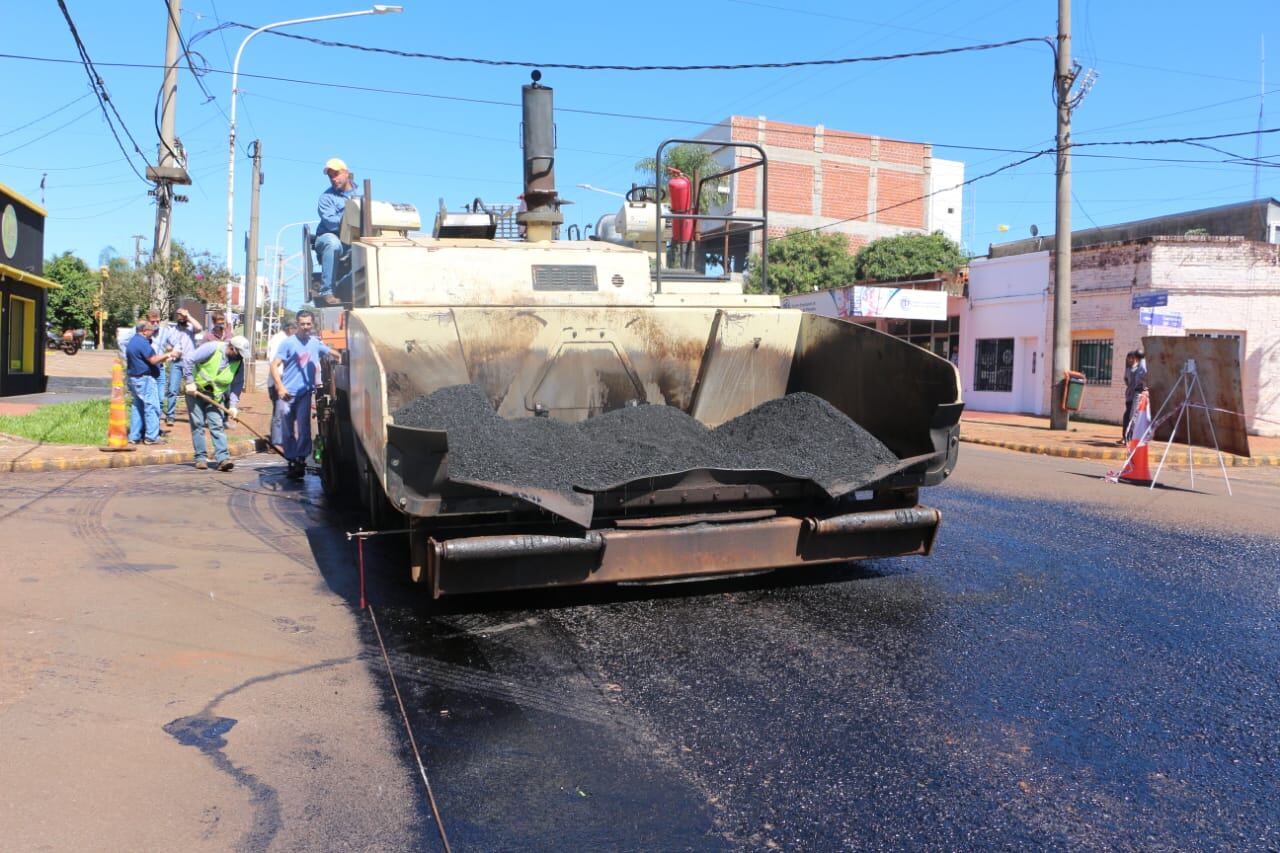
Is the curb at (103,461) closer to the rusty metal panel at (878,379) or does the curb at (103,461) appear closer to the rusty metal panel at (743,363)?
the rusty metal panel at (743,363)

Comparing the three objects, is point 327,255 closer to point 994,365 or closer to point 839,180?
point 994,365

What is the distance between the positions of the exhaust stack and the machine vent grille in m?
1.57

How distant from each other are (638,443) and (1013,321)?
2112 centimetres

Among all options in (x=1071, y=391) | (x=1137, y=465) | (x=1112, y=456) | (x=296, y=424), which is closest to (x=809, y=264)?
(x=1071, y=391)

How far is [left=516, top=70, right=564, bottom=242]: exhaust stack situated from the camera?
8.24 meters

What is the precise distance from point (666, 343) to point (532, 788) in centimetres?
376

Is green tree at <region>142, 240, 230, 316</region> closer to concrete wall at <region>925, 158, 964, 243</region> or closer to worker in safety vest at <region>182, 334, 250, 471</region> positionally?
worker in safety vest at <region>182, 334, 250, 471</region>

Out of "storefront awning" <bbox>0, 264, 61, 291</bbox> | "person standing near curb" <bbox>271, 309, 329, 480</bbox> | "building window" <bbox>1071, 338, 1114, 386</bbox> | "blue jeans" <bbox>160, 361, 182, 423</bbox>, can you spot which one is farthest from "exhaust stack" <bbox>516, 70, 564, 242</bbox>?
"building window" <bbox>1071, 338, 1114, 386</bbox>

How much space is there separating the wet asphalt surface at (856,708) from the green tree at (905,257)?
40.0 meters

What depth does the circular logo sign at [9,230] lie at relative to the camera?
63.9 ft

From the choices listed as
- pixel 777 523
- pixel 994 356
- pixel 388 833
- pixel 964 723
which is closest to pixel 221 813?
pixel 388 833

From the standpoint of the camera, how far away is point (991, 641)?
4.96 meters

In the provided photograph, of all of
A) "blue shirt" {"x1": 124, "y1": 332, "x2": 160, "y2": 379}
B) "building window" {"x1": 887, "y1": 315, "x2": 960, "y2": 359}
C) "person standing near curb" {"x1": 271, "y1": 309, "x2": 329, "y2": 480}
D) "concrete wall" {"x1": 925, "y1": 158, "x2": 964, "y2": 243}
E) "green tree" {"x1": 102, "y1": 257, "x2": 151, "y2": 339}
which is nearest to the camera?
"person standing near curb" {"x1": 271, "y1": 309, "x2": 329, "y2": 480}

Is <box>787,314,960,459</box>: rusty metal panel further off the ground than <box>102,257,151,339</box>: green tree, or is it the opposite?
<box>102,257,151,339</box>: green tree
